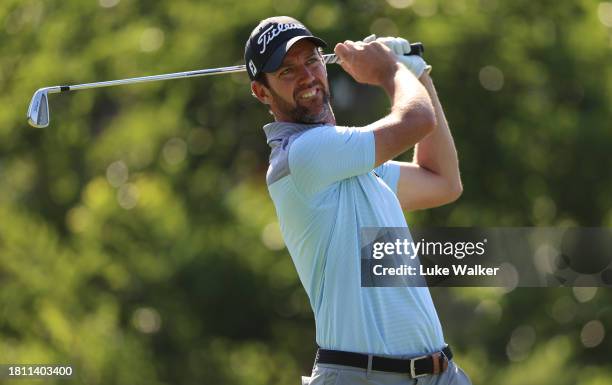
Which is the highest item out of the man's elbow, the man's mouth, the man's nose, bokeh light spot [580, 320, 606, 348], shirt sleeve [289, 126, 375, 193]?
the man's nose

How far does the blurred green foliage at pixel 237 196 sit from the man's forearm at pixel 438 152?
338 cm

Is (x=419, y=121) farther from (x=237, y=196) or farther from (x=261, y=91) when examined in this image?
(x=237, y=196)

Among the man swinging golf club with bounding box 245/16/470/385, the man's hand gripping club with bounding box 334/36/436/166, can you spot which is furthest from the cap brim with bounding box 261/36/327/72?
the man's hand gripping club with bounding box 334/36/436/166

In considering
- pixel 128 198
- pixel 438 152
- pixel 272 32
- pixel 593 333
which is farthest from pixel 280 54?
pixel 593 333

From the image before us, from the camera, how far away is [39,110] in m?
4.49

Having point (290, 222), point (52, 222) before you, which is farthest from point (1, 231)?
point (290, 222)

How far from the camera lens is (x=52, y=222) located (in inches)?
349

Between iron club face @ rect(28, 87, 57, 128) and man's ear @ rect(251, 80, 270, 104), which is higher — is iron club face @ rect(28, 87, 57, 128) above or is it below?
above

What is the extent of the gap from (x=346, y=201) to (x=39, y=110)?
1.39 m

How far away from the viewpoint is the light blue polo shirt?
3.42 m

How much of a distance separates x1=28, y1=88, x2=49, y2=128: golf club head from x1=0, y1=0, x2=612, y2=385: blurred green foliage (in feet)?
10.6

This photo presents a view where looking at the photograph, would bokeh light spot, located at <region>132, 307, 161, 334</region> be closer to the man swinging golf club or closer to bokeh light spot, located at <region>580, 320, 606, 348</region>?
bokeh light spot, located at <region>580, 320, 606, 348</region>

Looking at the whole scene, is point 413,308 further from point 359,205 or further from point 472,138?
point 472,138

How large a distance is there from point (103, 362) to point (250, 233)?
1.05 m
